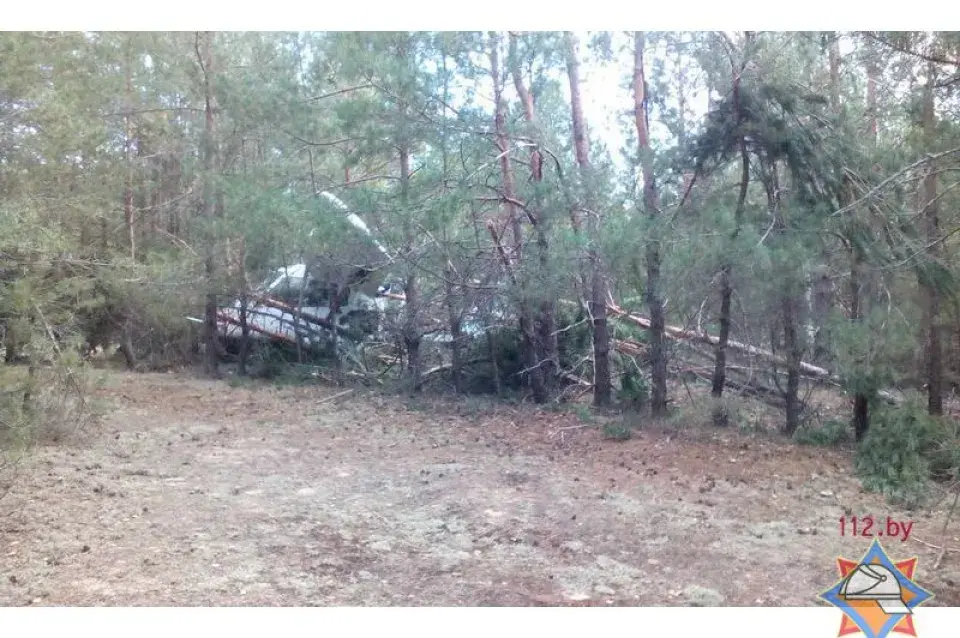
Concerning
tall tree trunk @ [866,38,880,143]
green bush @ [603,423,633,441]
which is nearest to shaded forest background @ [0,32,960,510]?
tall tree trunk @ [866,38,880,143]

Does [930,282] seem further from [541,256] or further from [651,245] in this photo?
[541,256]

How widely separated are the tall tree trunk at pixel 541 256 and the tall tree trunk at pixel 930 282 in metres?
2.98

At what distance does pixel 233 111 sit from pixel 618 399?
18.1 feet

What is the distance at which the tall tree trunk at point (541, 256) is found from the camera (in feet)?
23.1

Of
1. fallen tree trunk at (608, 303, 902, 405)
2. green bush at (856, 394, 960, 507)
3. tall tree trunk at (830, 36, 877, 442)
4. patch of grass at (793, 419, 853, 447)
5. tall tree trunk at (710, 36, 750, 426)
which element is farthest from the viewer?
patch of grass at (793, 419, 853, 447)

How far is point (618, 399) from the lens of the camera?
25.5ft

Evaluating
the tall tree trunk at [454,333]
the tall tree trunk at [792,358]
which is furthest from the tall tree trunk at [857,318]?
the tall tree trunk at [454,333]

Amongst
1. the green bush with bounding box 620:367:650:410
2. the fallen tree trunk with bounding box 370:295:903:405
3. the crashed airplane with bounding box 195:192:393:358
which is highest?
the crashed airplane with bounding box 195:192:393:358

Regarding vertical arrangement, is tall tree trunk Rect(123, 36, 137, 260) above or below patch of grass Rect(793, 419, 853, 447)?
above

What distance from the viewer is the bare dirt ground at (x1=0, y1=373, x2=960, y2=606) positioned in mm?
3197

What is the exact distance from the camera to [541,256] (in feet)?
23.1

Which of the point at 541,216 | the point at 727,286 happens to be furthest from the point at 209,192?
the point at 727,286

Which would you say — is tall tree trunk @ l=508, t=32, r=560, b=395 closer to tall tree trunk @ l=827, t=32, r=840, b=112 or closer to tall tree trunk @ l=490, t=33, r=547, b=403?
tall tree trunk @ l=490, t=33, r=547, b=403

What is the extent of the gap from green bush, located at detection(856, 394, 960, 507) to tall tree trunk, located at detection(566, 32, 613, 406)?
2.51 m
